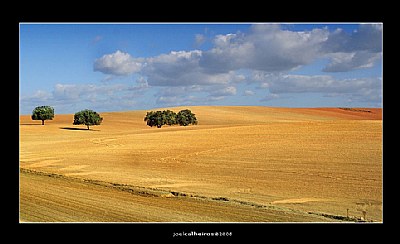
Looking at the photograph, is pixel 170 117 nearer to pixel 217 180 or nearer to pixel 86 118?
pixel 86 118

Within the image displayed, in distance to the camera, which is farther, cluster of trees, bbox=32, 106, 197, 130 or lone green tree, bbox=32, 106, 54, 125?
cluster of trees, bbox=32, 106, 197, 130

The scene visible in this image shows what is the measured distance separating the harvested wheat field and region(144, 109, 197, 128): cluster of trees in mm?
16345

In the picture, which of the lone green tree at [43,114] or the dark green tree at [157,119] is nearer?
the lone green tree at [43,114]

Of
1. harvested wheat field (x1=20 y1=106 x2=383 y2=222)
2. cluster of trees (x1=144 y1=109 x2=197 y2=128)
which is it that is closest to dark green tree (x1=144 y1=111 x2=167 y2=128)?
cluster of trees (x1=144 y1=109 x2=197 y2=128)

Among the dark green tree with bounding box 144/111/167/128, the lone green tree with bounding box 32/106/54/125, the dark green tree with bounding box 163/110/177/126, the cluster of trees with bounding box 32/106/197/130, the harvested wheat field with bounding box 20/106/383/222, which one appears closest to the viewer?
the harvested wheat field with bounding box 20/106/383/222

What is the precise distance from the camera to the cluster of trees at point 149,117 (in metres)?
28.2

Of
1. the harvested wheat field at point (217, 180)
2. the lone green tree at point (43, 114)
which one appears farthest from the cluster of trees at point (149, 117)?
the harvested wheat field at point (217, 180)

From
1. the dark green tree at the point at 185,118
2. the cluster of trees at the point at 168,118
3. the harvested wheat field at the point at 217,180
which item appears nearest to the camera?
the harvested wheat field at the point at 217,180

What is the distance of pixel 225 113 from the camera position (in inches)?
1481

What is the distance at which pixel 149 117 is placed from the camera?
102ft

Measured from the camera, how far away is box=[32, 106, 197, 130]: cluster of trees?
28.2 meters

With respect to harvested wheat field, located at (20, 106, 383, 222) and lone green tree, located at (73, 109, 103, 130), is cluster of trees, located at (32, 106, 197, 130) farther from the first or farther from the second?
harvested wheat field, located at (20, 106, 383, 222)

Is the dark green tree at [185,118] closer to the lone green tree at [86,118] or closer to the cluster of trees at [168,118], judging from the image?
the cluster of trees at [168,118]
